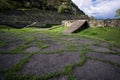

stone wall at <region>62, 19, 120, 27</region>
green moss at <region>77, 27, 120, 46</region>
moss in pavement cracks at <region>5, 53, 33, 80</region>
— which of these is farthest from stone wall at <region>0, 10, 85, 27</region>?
moss in pavement cracks at <region>5, 53, 33, 80</region>

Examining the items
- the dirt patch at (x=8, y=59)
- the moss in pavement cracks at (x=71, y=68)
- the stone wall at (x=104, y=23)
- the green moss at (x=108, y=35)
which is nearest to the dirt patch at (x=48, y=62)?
the moss in pavement cracks at (x=71, y=68)

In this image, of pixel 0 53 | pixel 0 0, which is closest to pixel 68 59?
→ pixel 0 53

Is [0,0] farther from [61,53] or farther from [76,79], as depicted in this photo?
[76,79]

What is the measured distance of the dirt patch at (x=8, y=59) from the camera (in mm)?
3909

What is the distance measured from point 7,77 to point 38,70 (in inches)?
30.6

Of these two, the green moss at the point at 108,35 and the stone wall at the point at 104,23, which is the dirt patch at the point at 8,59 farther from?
the stone wall at the point at 104,23

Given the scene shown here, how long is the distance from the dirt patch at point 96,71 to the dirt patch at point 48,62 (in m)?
0.47

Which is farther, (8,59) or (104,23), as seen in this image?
(104,23)

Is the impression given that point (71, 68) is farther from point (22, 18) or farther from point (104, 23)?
point (22, 18)

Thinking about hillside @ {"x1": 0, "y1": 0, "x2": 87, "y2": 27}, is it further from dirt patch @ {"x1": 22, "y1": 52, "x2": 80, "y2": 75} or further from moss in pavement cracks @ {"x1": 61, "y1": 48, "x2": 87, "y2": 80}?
moss in pavement cracks @ {"x1": 61, "y1": 48, "x2": 87, "y2": 80}

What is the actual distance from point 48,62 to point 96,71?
1.40 m

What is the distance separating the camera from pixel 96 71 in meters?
3.72

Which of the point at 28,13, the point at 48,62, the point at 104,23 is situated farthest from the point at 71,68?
the point at 28,13

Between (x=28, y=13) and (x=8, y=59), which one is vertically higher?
(x=28, y=13)
